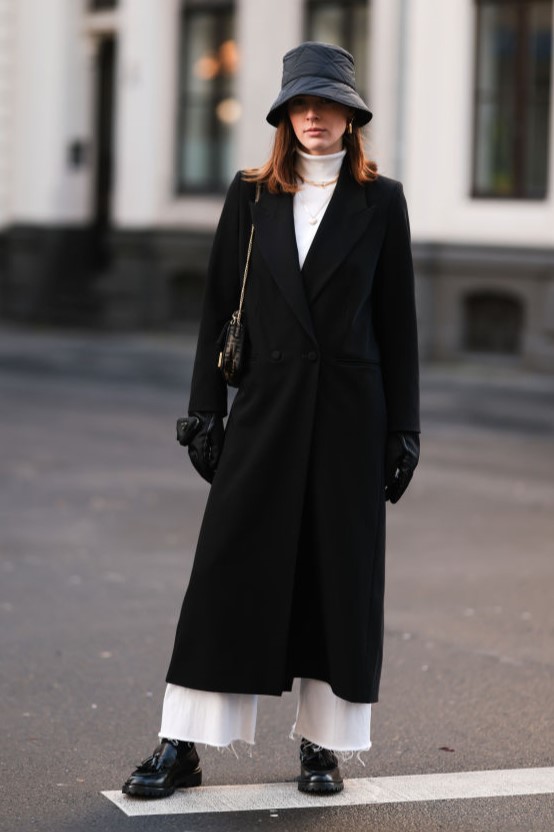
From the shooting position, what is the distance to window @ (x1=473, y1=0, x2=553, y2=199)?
66.1ft

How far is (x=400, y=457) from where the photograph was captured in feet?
16.2

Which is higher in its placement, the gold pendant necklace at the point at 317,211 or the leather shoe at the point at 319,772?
the gold pendant necklace at the point at 317,211

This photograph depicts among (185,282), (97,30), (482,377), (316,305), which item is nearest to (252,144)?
(185,282)

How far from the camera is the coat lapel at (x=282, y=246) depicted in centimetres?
481

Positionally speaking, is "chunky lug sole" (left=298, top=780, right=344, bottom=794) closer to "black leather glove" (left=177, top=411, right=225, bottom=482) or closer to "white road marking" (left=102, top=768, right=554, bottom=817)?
"white road marking" (left=102, top=768, right=554, bottom=817)

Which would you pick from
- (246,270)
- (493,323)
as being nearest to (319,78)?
(246,270)

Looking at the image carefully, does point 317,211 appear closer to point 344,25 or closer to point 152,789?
point 152,789

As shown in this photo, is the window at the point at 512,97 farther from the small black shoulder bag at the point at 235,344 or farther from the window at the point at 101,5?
the small black shoulder bag at the point at 235,344

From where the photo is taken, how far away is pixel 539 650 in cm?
697

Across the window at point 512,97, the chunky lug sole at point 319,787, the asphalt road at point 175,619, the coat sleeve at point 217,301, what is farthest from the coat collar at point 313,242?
the window at point 512,97

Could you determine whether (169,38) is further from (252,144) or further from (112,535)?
(112,535)

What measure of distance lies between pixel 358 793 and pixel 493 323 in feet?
51.1

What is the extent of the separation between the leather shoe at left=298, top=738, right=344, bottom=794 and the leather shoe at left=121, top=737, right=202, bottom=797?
32 cm

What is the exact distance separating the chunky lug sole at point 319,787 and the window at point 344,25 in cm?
1751
